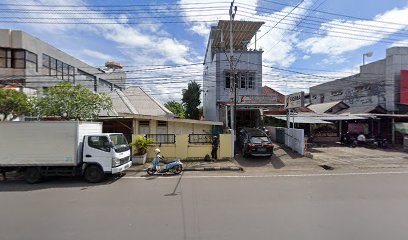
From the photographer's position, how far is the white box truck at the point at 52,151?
9.66m

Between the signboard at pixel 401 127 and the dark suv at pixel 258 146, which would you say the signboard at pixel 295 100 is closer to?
the dark suv at pixel 258 146

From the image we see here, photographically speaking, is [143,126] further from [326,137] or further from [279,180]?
[326,137]

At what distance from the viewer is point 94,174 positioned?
9.76 m

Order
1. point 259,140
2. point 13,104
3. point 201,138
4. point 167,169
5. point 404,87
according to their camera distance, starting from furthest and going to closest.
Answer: point 404,87 < point 201,138 < point 259,140 < point 13,104 < point 167,169

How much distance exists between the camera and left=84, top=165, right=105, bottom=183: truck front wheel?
9703 millimetres

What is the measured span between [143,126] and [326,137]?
18001 mm

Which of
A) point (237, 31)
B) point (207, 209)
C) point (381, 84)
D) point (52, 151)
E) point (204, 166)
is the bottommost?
point (204, 166)

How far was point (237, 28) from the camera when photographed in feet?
77.4

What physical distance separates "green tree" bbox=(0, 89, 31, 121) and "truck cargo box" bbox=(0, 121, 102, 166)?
111 inches

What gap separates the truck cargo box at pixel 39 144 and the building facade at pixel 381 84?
2556 centimetres

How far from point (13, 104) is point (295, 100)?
16321 millimetres

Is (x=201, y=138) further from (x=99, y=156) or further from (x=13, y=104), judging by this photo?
(x=13, y=104)

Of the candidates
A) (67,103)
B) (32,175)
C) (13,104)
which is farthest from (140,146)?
(13,104)

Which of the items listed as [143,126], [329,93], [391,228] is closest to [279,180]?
[391,228]
